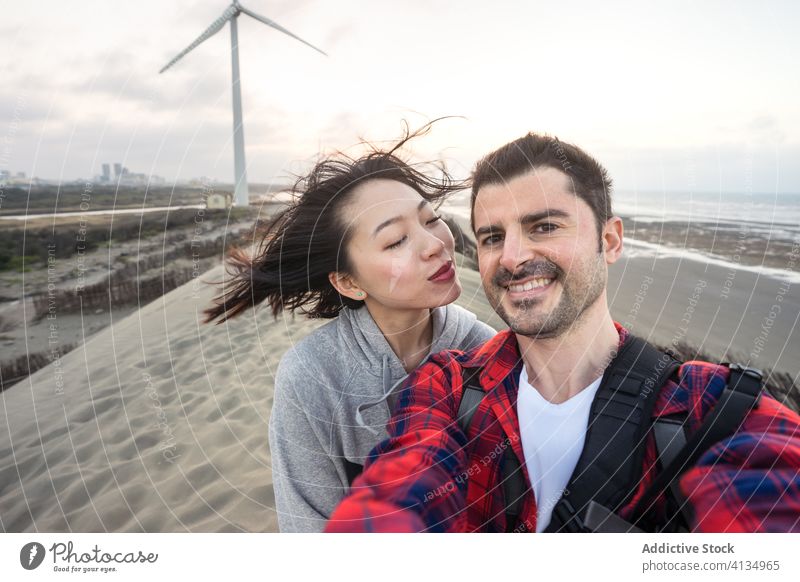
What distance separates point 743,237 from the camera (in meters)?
1.45

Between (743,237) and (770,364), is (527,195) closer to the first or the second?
(743,237)

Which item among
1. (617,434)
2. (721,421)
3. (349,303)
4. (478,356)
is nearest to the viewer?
(721,421)

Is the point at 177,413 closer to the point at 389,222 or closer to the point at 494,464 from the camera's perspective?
the point at 389,222

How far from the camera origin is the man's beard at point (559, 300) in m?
1.12

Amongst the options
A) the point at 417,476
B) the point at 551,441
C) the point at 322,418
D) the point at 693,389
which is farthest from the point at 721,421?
the point at 322,418

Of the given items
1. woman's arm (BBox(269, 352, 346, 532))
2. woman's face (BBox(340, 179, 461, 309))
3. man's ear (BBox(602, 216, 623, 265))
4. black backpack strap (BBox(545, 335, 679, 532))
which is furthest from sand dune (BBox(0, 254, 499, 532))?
man's ear (BBox(602, 216, 623, 265))

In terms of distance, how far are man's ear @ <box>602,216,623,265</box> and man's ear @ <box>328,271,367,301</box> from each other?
0.74 m

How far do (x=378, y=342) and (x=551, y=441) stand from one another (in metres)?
0.62

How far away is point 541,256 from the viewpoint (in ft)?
3.67

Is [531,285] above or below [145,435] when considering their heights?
above
